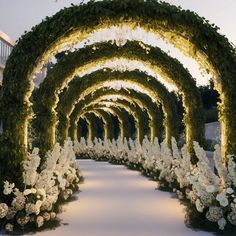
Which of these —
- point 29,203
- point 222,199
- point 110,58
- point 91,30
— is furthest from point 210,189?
point 110,58

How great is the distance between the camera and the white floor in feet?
22.4

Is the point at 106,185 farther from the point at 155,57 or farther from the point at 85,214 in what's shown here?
the point at 85,214

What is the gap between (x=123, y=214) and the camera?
827 cm

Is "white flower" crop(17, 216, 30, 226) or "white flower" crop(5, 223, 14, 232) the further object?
"white flower" crop(17, 216, 30, 226)

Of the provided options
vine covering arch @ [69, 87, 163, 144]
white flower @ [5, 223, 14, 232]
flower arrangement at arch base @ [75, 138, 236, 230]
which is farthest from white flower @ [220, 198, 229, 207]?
vine covering arch @ [69, 87, 163, 144]

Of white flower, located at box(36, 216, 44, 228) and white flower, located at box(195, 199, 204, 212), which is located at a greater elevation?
white flower, located at box(195, 199, 204, 212)

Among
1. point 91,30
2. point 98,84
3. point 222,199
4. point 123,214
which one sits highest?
point 98,84

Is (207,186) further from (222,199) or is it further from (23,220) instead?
(23,220)

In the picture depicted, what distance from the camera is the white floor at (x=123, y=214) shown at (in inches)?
269

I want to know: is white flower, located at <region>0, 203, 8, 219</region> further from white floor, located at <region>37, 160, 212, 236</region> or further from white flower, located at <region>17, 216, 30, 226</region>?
white floor, located at <region>37, 160, 212, 236</region>

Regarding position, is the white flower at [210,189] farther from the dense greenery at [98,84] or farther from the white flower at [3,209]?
the dense greenery at [98,84]

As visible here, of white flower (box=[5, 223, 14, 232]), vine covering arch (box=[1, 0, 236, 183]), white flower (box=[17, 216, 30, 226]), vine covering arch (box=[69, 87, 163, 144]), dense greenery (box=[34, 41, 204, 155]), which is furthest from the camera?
vine covering arch (box=[69, 87, 163, 144])

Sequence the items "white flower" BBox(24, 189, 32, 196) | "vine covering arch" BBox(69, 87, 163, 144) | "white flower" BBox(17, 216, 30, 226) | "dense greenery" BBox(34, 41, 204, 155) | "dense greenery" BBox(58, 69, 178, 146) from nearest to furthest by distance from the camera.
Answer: "white flower" BBox(17, 216, 30, 226) → "white flower" BBox(24, 189, 32, 196) → "dense greenery" BBox(34, 41, 204, 155) → "dense greenery" BBox(58, 69, 178, 146) → "vine covering arch" BBox(69, 87, 163, 144)

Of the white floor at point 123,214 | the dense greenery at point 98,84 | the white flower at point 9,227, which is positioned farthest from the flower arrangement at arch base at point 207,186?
the dense greenery at point 98,84
